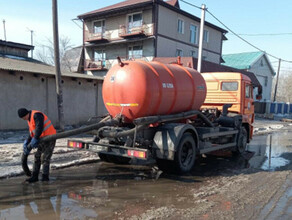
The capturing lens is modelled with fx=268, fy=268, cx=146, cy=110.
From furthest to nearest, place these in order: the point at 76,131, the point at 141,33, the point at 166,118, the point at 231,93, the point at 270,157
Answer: the point at 141,33 < the point at 231,93 < the point at 270,157 < the point at 166,118 < the point at 76,131

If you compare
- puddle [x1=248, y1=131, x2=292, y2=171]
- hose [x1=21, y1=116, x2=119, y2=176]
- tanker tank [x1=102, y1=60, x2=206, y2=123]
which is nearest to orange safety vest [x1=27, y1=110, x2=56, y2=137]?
hose [x1=21, y1=116, x2=119, y2=176]

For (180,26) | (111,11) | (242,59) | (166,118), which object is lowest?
(166,118)

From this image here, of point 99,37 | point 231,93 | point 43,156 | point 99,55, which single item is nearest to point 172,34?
point 99,37

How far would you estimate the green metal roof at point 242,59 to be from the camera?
36350 millimetres

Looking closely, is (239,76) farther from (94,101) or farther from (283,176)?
(94,101)

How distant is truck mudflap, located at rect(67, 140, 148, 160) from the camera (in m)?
5.57

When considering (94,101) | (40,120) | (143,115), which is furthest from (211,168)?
(94,101)

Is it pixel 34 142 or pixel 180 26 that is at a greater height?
pixel 180 26

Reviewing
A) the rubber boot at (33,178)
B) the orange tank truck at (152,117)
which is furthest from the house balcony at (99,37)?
the rubber boot at (33,178)

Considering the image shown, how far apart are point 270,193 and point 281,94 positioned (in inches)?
2977

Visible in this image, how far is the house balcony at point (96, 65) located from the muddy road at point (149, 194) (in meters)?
21.3

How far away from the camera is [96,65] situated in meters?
28.3

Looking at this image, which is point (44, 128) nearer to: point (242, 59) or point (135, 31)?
point (135, 31)

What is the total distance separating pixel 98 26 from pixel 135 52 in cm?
573
